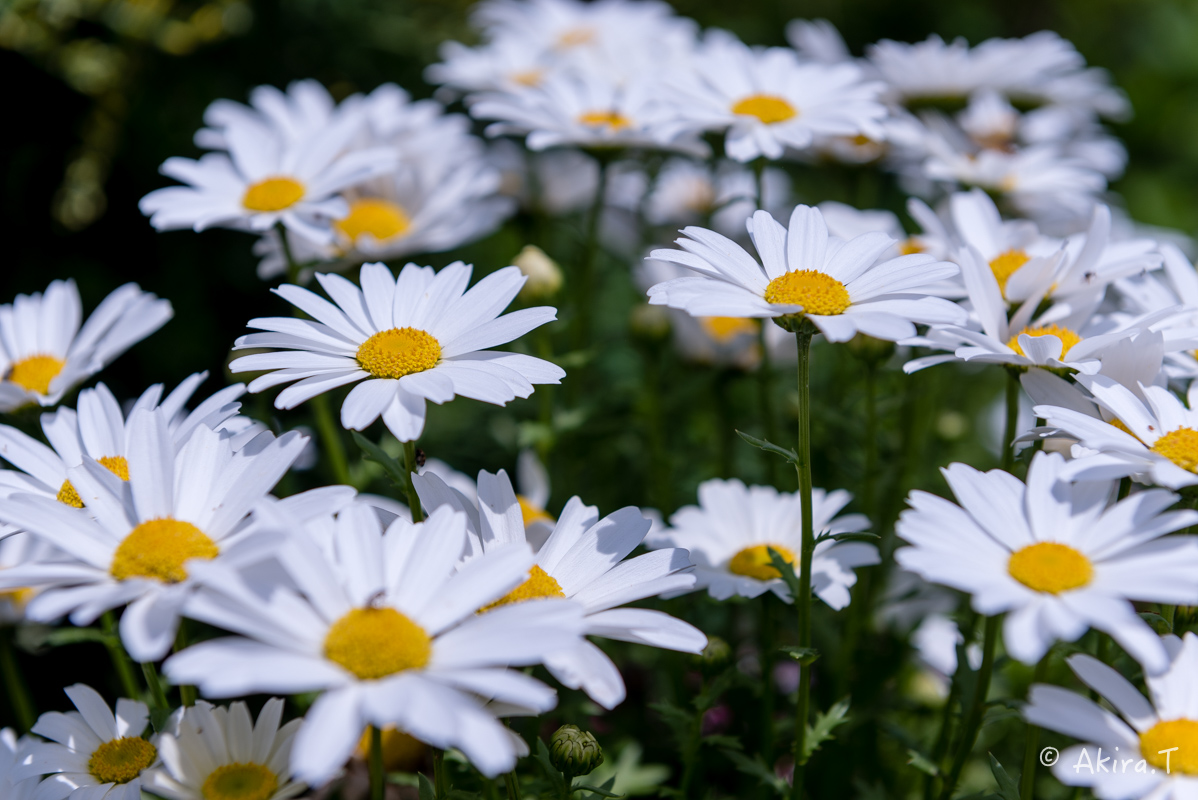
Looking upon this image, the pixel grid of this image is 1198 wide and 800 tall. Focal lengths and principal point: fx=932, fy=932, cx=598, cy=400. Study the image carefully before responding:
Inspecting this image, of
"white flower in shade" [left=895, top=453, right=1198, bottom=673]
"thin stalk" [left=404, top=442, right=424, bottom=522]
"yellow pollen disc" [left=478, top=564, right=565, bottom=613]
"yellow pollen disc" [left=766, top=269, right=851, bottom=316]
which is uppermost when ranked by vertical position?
"yellow pollen disc" [left=766, top=269, right=851, bottom=316]

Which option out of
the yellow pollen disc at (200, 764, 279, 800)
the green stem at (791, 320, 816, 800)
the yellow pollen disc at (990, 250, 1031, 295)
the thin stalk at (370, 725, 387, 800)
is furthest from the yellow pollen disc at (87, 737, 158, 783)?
the yellow pollen disc at (990, 250, 1031, 295)

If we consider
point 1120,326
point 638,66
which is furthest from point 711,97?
point 1120,326

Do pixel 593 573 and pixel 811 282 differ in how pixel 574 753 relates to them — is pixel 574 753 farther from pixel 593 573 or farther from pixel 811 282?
pixel 811 282

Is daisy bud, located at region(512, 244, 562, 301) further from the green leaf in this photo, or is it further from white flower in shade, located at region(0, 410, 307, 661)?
the green leaf

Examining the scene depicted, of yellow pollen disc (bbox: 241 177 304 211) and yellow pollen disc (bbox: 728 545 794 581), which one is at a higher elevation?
yellow pollen disc (bbox: 241 177 304 211)

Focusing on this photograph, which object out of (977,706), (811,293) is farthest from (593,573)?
(977,706)

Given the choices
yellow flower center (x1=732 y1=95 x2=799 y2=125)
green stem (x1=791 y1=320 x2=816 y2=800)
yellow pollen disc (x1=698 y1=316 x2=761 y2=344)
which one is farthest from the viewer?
yellow pollen disc (x1=698 y1=316 x2=761 y2=344)
